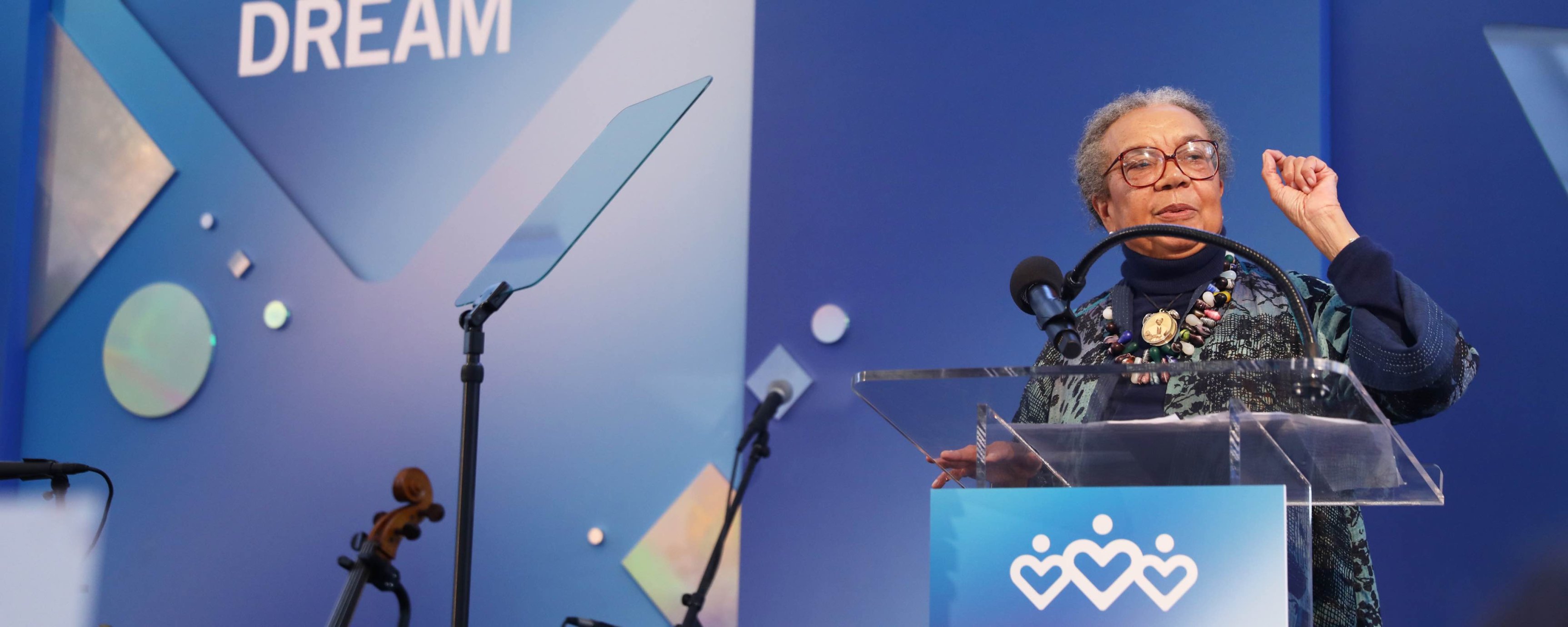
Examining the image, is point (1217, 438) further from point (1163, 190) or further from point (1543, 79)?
point (1543, 79)

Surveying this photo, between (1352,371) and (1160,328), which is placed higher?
(1160,328)

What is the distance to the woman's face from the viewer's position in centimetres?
212

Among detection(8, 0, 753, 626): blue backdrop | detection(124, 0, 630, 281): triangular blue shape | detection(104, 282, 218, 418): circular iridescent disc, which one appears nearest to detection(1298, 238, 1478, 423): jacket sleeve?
detection(8, 0, 753, 626): blue backdrop

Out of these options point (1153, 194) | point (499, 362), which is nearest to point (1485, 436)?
point (1153, 194)

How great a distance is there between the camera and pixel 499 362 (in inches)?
128

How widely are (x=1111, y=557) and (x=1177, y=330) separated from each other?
888 millimetres

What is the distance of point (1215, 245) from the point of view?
130 cm

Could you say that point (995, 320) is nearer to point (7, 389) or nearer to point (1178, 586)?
point (1178, 586)

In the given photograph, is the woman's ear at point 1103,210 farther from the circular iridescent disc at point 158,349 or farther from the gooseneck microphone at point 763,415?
the circular iridescent disc at point 158,349

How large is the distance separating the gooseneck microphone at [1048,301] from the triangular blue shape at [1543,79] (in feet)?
5.10

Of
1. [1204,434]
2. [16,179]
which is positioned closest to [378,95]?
[16,179]

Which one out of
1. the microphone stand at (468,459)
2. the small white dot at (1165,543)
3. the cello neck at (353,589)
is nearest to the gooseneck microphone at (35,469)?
the cello neck at (353,589)

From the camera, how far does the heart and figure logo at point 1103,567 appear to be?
1.14 meters

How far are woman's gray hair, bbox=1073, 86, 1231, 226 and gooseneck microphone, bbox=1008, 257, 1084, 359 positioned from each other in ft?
3.15
